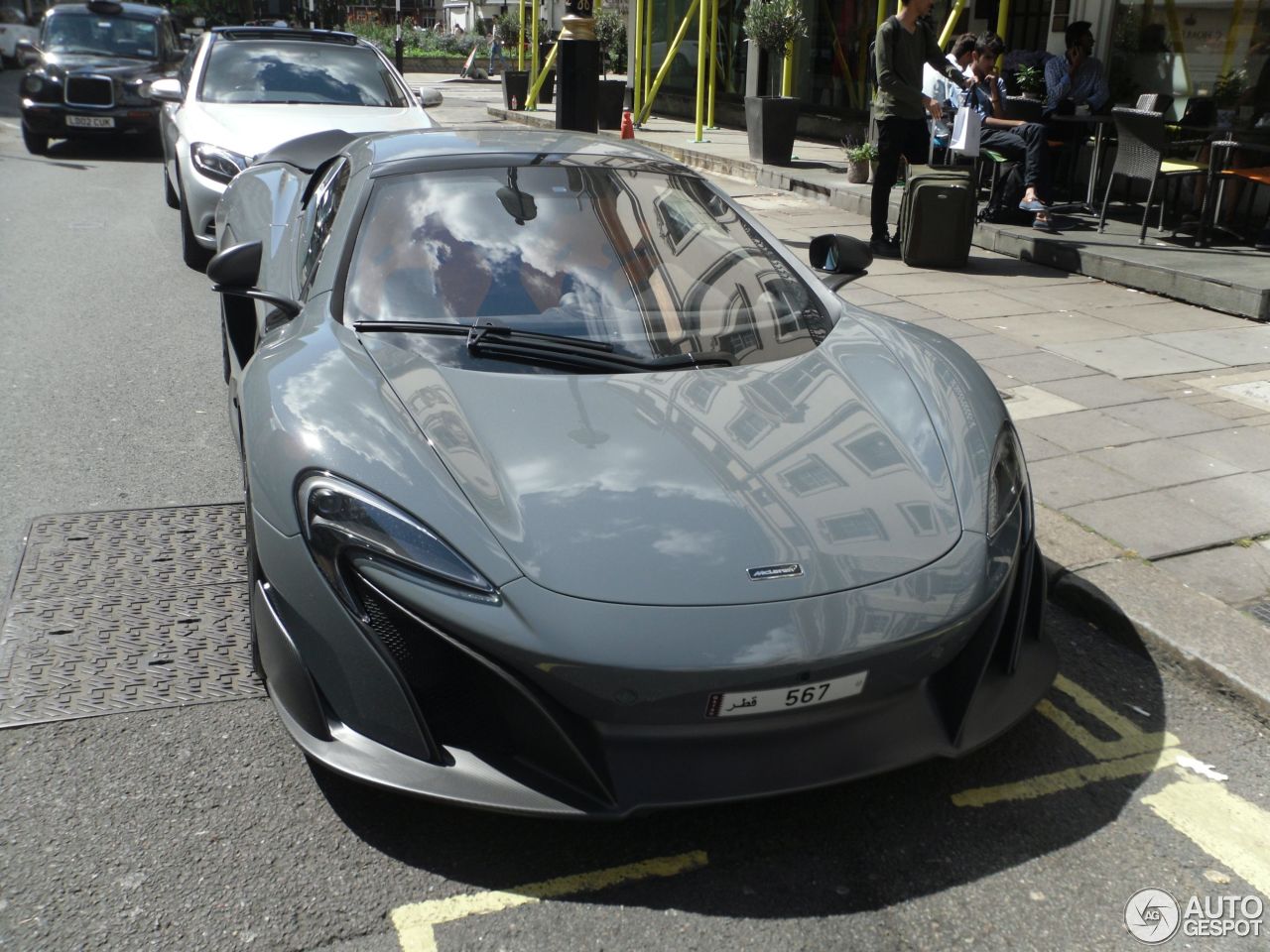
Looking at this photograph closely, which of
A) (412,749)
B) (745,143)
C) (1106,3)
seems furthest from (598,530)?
(745,143)

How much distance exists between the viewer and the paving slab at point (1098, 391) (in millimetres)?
6074

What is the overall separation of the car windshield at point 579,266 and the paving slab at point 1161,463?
197cm

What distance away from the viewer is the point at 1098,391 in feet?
20.5

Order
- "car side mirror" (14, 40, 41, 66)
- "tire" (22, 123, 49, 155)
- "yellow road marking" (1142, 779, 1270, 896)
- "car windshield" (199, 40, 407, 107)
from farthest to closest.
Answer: "tire" (22, 123, 49, 155) → "car side mirror" (14, 40, 41, 66) → "car windshield" (199, 40, 407, 107) → "yellow road marking" (1142, 779, 1270, 896)

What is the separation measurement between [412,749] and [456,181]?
206 cm

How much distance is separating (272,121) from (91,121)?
727 centimetres

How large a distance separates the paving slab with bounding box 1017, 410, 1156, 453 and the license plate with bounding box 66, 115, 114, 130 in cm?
1271

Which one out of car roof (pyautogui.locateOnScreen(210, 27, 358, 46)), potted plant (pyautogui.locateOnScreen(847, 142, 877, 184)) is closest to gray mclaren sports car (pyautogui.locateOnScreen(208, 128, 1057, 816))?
car roof (pyautogui.locateOnScreen(210, 27, 358, 46))

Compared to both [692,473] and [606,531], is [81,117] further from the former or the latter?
[606,531]

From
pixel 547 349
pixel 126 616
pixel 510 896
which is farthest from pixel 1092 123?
pixel 510 896

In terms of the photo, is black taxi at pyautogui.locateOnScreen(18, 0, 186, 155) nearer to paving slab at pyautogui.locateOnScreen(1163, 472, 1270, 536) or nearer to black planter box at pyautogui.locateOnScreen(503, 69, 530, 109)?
black planter box at pyautogui.locateOnScreen(503, 69, 530, 109)

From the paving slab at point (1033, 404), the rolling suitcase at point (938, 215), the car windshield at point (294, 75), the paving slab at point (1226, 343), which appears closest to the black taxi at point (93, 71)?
the car windshield at point (294, 75)

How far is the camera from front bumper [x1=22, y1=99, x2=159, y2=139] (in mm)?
14359

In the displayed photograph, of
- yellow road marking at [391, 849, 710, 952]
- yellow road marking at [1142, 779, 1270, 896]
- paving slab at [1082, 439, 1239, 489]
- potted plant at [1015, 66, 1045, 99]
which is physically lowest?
yellow road marking at [1142, 779, 1270, 896]
